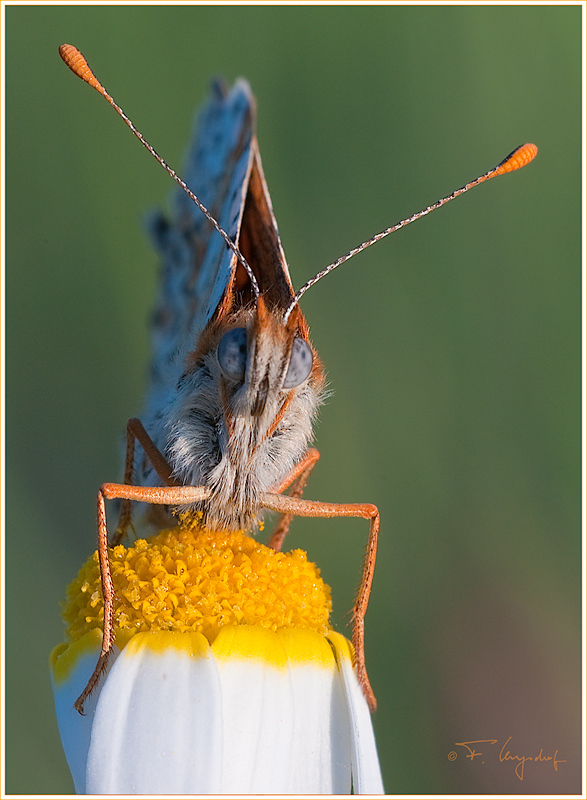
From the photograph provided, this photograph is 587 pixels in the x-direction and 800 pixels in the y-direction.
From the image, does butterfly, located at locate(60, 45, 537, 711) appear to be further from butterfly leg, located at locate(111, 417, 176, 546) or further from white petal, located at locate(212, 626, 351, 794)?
white petal, located at locate(212, 626, 351, 794)

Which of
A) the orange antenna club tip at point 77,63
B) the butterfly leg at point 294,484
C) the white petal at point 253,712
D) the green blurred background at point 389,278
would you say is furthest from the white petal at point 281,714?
the orange antenna club tip at point 77,63

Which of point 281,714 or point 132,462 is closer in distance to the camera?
point 281,714

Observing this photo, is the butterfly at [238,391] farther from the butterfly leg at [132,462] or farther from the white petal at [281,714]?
the white petal at [281,714]

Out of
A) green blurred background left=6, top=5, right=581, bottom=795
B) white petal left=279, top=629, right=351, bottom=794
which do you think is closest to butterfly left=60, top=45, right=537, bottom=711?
white petal left=279, top=629, right=351, bottom=794

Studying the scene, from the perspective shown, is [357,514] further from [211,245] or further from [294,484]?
[211,245]

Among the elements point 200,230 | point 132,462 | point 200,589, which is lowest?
point 200,589
